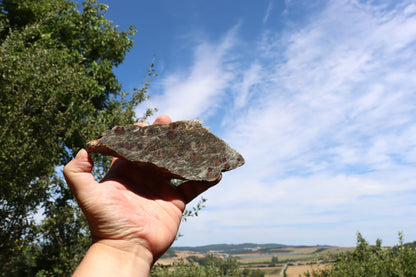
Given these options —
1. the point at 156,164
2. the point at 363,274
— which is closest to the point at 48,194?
the point at 156,164

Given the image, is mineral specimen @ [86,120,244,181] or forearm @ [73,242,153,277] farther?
mineral specimen @ [86,120,244,181]

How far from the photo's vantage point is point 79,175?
3291mm

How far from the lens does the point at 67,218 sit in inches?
352

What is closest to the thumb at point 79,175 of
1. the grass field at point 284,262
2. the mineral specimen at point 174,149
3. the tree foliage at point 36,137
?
the mineral specimen at point 174,149

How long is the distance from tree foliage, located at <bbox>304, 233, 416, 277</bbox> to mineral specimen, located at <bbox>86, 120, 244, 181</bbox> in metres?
10.6

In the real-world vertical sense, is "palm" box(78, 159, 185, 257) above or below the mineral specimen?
below

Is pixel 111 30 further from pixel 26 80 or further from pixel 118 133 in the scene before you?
pixel 118 133

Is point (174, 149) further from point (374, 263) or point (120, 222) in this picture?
point (374, 263)

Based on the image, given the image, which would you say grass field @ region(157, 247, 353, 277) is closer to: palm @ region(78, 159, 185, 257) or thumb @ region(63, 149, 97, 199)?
palm @ region(78, 159, 185, 257)

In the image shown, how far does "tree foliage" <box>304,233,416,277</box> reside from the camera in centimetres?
1182

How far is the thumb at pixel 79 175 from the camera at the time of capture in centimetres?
323

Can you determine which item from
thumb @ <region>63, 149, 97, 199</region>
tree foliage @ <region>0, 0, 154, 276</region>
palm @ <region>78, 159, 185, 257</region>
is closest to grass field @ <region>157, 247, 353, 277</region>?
tree foliage @ <region>0, 0, 154, 276</region>

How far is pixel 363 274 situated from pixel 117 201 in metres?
12.0

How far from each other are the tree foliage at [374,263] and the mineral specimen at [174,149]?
1059 centimetres
